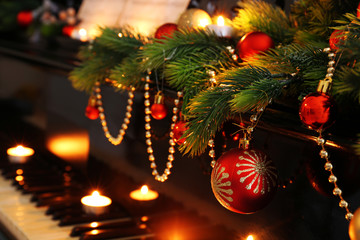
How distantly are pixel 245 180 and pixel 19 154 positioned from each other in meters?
1.03

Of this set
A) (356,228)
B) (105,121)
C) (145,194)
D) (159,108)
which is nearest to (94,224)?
(145,194)

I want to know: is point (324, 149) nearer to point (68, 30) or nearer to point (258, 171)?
point (258, 171)

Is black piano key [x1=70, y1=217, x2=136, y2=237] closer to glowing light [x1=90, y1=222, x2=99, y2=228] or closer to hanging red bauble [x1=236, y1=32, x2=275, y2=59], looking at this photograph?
glowing light [x1=90, y1=222, x2=99, y2=228]

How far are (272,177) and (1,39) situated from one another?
1.51m

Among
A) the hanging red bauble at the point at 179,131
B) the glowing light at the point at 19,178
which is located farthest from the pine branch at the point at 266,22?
the glowing light at the point at 19,178

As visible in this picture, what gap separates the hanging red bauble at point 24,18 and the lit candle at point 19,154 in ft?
1.88

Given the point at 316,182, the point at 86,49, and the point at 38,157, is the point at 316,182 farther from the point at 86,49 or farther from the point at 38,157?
the point at 38,157

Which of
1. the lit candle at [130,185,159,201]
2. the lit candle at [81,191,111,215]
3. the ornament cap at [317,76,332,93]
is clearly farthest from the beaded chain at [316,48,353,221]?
the lit candle at [81,191,111,215]

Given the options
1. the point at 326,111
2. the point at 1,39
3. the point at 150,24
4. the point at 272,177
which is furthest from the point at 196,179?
the point at 1,39

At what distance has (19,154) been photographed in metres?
1.42

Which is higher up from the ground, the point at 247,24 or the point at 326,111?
the point at 247,24

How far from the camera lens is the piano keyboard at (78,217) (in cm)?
93

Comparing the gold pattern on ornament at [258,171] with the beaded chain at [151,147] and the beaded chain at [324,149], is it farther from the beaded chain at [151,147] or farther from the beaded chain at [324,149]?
the beaded chain at [151,147]

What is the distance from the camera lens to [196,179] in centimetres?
87
